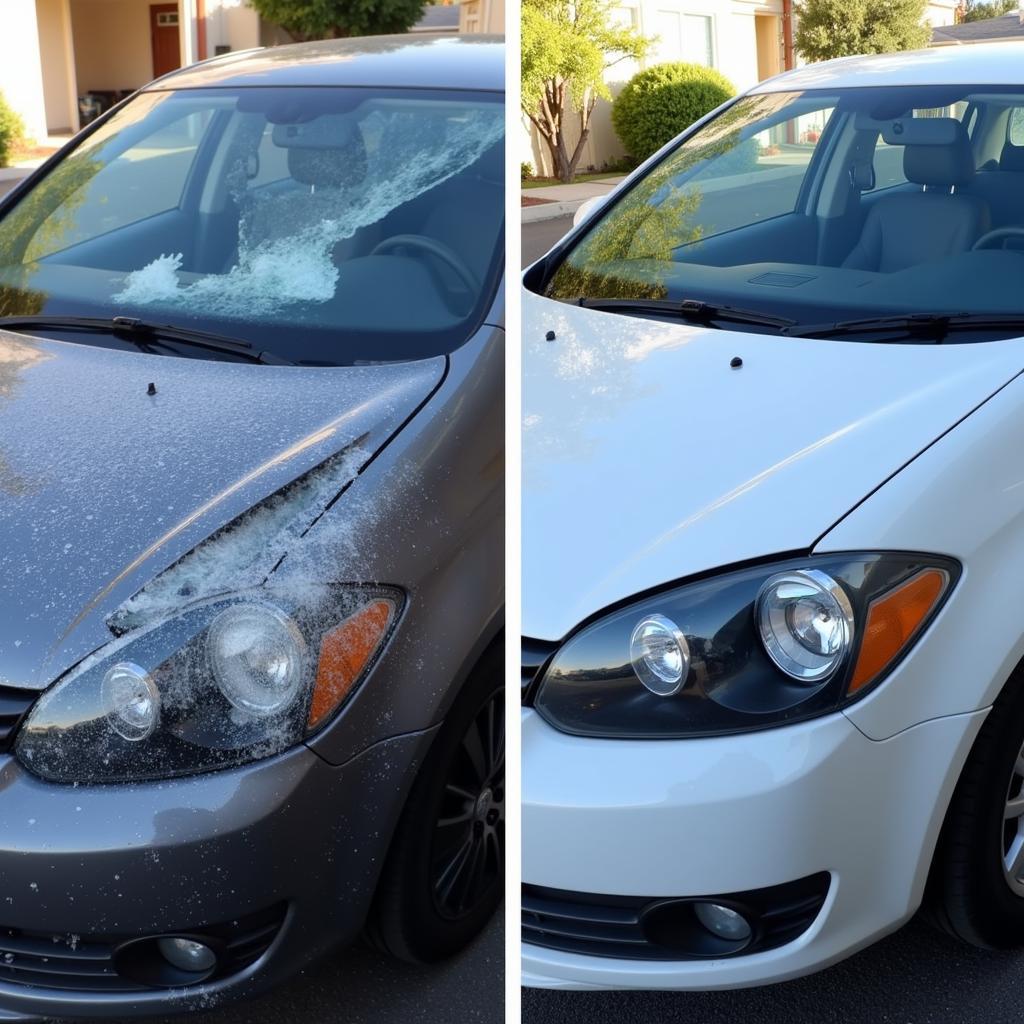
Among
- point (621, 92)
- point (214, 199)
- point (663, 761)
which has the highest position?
point (621, 92)

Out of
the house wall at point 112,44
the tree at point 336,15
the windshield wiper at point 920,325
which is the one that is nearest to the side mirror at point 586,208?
the windshield wiper at point 920,325

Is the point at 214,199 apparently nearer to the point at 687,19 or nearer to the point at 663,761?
the point at 687,19

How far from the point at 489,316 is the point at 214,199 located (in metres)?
0.90

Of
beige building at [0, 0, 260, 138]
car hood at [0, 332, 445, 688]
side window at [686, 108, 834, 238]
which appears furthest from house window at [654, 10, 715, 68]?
beige building at [0, 0, 260, 138]

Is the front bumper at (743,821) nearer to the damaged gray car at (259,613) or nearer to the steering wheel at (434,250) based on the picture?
the damaged gray car at (259,613)

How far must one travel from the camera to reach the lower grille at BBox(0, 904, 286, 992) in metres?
1.69

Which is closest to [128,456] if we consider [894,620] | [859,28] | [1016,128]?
[894,620]

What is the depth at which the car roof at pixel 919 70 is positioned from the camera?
105 inches

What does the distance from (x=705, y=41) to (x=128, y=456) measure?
4.69 ft

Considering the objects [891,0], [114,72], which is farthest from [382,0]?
[891,0]

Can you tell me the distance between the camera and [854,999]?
194 centimetres

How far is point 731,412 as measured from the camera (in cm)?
193

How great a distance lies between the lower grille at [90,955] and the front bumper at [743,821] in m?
0.36

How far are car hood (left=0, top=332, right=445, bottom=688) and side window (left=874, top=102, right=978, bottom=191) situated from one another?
43.3 inches
